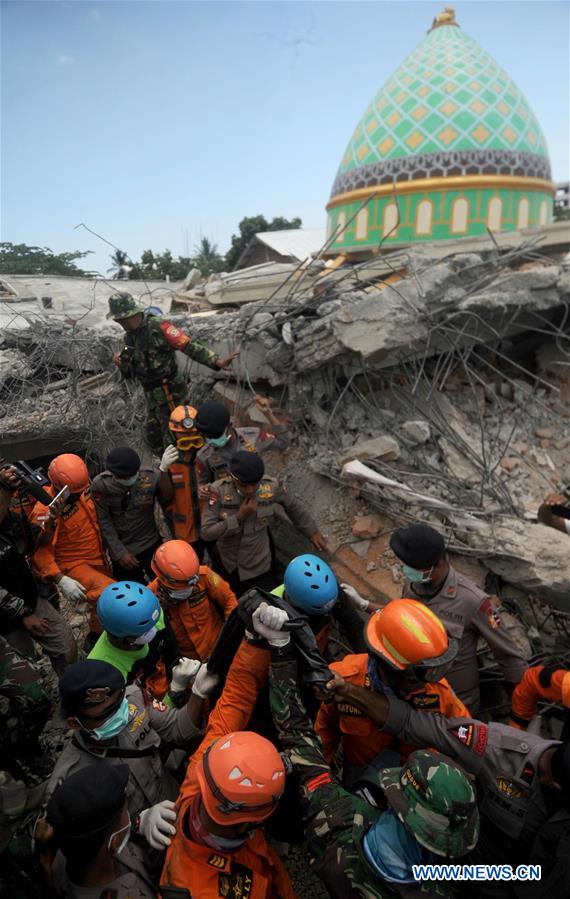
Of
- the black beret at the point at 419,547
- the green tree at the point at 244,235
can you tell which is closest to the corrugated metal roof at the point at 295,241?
the green tree at the point at 244,235

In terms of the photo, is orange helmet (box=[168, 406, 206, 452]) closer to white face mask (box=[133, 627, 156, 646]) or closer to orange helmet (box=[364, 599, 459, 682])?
white face mask (box=[133, 627, 156, 646])

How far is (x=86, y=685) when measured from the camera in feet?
6.23

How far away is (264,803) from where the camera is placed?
1617 mm

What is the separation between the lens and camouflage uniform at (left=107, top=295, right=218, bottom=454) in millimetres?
4633

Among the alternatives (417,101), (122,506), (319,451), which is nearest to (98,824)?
(122,506)

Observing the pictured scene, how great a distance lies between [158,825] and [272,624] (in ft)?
2.55

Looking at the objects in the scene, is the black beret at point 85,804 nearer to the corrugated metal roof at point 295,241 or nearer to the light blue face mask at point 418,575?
the light blue face mask at point 418,575

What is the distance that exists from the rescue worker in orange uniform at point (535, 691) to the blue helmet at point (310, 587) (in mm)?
953

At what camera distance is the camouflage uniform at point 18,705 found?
2.71 m

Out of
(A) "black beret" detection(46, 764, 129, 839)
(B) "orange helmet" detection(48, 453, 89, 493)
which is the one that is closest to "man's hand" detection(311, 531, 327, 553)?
(B) "orange helmet" detection(48, 453, 89, 493)

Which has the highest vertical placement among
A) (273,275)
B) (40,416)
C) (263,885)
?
(273,275)

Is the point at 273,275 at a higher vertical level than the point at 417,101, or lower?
lower

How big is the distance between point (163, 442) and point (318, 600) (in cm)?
314

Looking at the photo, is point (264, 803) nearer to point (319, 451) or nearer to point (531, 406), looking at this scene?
point (319, 451)
